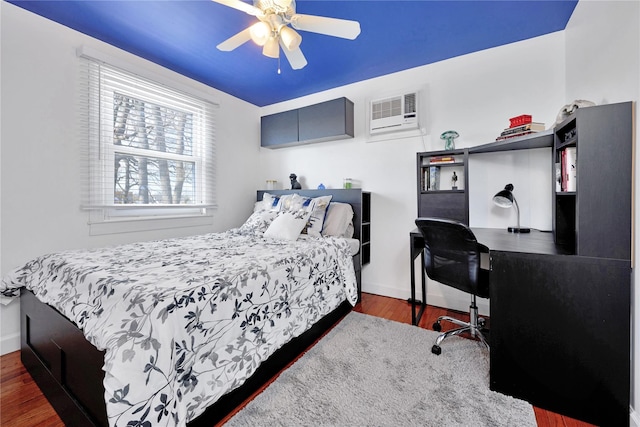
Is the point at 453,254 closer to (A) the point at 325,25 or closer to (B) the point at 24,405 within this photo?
(A) the point at 325,25

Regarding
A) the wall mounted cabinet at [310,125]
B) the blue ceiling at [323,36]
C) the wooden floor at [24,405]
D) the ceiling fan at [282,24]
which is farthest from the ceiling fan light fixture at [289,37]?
the wooden floor at [24,405]

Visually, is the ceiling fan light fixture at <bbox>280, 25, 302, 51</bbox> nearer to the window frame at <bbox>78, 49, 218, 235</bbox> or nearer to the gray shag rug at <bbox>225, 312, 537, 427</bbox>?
the window frame at <bbox>78, 49, 218, 235</bbox>

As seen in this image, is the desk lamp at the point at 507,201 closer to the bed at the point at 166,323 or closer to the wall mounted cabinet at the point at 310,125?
the bed at the point at 166,323

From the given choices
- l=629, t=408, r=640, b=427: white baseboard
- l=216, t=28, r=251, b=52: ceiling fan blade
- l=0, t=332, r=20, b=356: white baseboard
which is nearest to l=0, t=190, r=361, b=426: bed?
l=0, t=332, r=20, b=356: white baseboard

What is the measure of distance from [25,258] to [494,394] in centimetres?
324

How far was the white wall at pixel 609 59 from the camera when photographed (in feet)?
3.91

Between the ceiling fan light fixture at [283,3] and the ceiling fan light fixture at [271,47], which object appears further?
the ceiling fan light fixture at [271,47]

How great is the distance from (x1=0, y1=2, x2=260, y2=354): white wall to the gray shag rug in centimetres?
200

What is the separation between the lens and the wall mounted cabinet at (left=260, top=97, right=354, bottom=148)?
3.00m

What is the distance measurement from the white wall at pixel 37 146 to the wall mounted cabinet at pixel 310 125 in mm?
1719

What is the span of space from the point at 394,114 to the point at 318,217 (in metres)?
1.36

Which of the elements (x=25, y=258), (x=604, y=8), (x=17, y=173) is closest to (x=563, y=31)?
(x=604, y=8)

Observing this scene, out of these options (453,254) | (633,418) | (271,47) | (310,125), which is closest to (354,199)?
(310,125)

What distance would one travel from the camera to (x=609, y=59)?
4.77 ft
